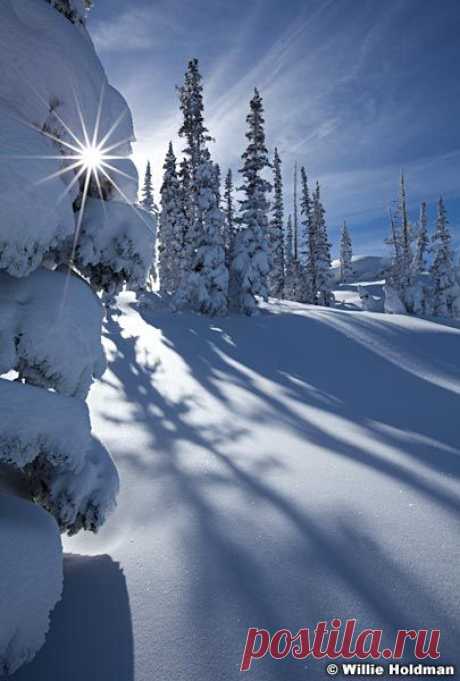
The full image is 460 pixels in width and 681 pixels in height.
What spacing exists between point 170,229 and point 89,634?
3878 cm

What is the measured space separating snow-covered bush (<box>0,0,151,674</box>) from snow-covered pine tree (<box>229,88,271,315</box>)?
1719cm

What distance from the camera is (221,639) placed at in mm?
2828

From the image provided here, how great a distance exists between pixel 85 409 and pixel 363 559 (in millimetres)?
2859

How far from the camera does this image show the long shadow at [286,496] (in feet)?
9.85

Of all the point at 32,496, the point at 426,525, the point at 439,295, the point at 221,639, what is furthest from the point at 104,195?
the point at 439,295

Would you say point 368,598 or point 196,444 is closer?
point 368,598

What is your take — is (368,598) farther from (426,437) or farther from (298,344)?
(298,344)

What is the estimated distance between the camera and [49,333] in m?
2.94

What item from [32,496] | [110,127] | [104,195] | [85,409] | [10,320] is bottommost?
[32,496]

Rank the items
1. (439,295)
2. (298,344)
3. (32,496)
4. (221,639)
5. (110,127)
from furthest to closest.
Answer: (439,295) → (298,344) → (110,127) → (32,496) → (221,639)

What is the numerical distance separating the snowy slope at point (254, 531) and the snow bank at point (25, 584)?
0.56 metres

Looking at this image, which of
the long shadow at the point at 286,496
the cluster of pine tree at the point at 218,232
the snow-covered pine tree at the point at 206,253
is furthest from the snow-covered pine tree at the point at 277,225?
the long shadow at the point at 286,496

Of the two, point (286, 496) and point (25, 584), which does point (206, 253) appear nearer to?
A: point (286, 496)

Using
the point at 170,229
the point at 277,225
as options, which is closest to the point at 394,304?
the point at 277,225
